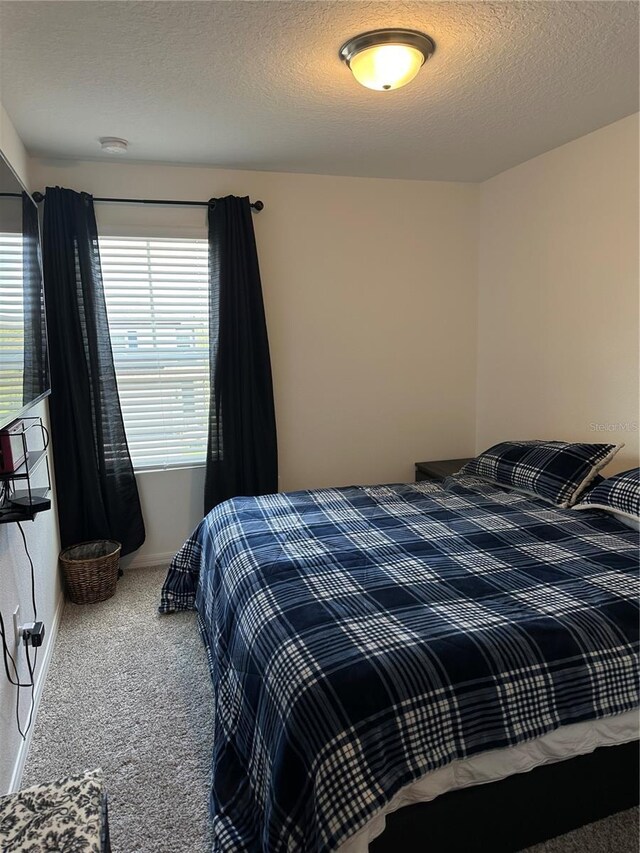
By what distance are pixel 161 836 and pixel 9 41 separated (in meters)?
2.67

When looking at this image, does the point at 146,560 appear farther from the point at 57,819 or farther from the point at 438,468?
the point at 57,819

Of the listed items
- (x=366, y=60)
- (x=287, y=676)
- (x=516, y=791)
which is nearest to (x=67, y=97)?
(x=366, y=60)

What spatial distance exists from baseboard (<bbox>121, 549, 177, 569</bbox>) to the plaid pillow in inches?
99.5

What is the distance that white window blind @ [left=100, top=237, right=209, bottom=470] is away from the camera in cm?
334

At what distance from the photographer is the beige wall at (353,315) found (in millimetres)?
3547

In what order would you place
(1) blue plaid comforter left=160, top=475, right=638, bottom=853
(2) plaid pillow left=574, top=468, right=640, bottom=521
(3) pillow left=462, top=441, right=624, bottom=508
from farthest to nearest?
1. (3) pillow left=462, top=441, right=624, bottom=508
2. (2) plaid pillow left=574, top=468, right=640, bottom=521
3. (1) blue plaid comforter left=160, top=475, right=638, bottom=853

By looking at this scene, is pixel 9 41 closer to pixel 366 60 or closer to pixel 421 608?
pixel 366 60

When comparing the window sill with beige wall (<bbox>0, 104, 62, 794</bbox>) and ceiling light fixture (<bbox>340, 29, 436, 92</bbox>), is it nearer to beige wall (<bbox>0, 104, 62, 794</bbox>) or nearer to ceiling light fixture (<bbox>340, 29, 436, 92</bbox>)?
beige wall (<bbox>0, 104, 62, 794</bbox>)

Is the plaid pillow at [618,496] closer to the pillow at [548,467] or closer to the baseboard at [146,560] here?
the pillow at [548,467]

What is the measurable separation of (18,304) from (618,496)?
2.59m

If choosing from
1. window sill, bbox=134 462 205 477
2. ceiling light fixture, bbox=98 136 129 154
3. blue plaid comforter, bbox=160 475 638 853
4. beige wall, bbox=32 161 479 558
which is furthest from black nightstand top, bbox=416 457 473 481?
ceiling light fixture, bbox=98 136 129 154

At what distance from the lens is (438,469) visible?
3764 mm

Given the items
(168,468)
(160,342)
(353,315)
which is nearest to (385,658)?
(168,468)

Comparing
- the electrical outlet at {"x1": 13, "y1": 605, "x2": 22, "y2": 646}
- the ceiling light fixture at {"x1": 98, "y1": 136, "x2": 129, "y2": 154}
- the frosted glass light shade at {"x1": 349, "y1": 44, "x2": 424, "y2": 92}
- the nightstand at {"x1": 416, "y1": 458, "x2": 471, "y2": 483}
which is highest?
the ceiling light fixture at {"x1": 98, "y1": 136, "x2": 129, "y2": 154}
